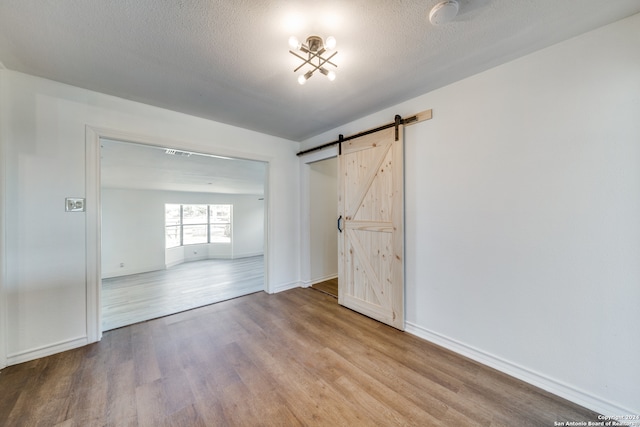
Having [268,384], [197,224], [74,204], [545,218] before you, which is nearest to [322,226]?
[268,384]

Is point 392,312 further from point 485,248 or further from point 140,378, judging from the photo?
point 140,378

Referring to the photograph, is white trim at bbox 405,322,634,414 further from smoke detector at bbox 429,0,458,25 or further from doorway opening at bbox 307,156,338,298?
smoke detector at bbox 429,0,458,25

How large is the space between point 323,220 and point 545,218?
3.14 metres

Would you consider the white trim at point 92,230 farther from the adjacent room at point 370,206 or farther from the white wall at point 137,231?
the white wall at point 137,231

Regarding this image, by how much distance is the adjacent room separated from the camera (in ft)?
4.90

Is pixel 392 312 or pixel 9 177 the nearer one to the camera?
pixel 9 177

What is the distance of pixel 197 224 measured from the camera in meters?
8.44

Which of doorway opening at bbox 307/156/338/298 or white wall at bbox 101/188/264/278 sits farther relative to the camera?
white wall at bbox 101/188/264/278

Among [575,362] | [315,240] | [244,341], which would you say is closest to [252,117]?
[315,240]

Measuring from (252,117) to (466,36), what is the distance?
2.45m

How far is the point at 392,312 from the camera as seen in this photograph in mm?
2695

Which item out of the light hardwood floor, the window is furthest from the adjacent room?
the window

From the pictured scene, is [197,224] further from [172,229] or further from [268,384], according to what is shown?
[268,384]

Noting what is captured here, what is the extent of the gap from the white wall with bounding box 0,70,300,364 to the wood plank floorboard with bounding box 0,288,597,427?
33cm
